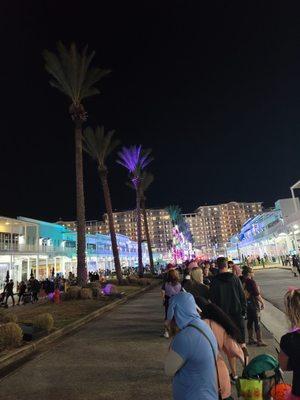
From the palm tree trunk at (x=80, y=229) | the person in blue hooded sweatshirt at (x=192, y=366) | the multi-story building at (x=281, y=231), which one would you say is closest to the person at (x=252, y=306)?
the person in blue hooded sweatshirt at (x=192, y=366)

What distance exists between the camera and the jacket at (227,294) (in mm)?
5852

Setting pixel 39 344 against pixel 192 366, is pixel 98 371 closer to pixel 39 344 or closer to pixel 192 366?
pixel 39 344

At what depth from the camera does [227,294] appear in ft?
19.2

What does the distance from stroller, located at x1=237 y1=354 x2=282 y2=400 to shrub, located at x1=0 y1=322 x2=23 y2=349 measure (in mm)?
7081

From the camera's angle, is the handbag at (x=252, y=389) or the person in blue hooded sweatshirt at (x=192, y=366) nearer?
the person in blue hooded sweatshirt at (x=192, y=366)

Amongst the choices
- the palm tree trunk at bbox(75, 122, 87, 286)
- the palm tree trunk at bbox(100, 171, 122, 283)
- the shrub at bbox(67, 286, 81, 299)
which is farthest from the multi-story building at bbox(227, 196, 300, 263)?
the shrub at bbox(67, 286, 81, 299)

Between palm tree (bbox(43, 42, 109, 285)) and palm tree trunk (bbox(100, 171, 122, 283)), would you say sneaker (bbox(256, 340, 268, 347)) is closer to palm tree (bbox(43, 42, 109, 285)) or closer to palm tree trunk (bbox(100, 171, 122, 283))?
palm tree (bbox(43, 42, 109, 285))

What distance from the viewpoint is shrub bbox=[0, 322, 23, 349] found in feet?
28.2

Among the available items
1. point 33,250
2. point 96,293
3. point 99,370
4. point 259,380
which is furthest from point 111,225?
point 259,380

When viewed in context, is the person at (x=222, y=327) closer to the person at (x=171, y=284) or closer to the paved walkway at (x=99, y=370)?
the paved walkway at (x=99, y=370)

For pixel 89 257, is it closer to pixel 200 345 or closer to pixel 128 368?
pixel 128 368

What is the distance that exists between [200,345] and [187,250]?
4300 inches

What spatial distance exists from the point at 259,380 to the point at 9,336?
23.8 feet

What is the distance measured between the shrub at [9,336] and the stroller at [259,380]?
7081 millimetres
